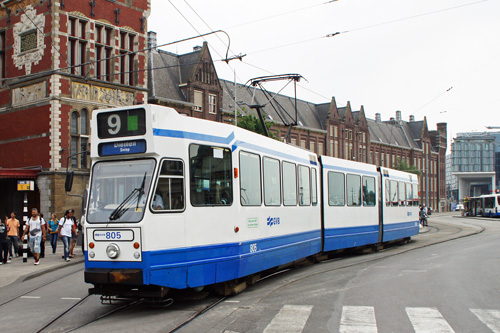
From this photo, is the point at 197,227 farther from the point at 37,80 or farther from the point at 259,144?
the point at 37,80

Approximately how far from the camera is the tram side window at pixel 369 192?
59.7ft

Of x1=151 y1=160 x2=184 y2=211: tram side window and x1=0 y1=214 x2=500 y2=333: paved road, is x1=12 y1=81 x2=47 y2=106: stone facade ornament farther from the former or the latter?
x1=151 y1=160 x2=184 y2=211: tram side window

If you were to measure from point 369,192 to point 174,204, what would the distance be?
1124 cm

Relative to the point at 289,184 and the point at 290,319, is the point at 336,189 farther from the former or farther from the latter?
the point at 290,319

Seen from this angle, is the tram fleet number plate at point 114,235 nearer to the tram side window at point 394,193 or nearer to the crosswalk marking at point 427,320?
the crosswalk marking at point 427,320

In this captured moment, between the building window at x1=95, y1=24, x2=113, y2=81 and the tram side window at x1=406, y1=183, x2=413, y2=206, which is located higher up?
the building window at x1=95, y1=24, x2=113, y2=81

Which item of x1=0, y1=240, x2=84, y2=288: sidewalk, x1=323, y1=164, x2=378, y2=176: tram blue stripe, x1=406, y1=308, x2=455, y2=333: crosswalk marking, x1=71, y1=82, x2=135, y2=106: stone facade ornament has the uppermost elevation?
x1=71, y1=82, x2=135, y2=106: stone facade ornament

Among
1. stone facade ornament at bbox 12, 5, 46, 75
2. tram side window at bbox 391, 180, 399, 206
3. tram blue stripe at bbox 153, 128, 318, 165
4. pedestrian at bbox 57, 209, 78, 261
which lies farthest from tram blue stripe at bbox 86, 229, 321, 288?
stone facade ornament at bbox 12, 5, 46, 75

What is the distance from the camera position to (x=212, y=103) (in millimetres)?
45281

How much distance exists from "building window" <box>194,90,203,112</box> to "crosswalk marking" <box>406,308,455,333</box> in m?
36.2

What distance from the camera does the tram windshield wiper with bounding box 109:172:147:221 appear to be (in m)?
8.33

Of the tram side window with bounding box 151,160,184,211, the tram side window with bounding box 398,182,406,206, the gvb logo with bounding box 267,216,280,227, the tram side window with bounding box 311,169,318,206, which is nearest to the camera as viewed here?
the tram side window with bounding box 151,160,184,211

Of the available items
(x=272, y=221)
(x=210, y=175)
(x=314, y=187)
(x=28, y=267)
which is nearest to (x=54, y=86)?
(x=28, y=267)

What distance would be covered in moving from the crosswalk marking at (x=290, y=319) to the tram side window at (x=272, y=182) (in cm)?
287
